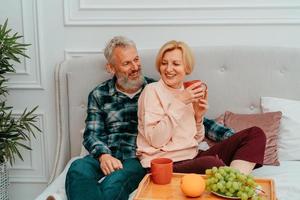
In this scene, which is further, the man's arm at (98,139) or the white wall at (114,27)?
the white wall at (114,27)

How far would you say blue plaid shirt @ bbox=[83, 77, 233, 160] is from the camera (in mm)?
2342

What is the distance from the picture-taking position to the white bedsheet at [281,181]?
2.00 meters

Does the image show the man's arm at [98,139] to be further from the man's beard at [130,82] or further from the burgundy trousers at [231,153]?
the burgundy trousers at [231,153]

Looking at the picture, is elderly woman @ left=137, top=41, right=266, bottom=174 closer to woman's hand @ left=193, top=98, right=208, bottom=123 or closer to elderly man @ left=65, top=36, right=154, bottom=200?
woman's hand @ left=193, top=98, right=208, bottom=123

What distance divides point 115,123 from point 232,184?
936 mm

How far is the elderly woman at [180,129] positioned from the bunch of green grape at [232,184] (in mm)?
323

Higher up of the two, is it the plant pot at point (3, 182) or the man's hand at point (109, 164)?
the man's hand at point (109, 164)

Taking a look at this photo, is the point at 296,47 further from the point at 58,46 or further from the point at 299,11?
the point at 58,46

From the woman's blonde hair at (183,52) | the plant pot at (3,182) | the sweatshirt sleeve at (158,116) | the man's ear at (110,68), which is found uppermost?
the woman's blonde hair at (183,52)

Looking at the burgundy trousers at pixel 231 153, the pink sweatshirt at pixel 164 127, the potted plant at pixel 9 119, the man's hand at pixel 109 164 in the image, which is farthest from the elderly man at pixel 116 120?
the potted plant at pixel 9 119

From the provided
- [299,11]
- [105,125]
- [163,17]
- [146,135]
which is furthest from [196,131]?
[299,11]

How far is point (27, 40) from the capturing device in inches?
108

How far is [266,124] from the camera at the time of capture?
237 cm

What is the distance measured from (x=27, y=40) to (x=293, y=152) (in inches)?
66.8
